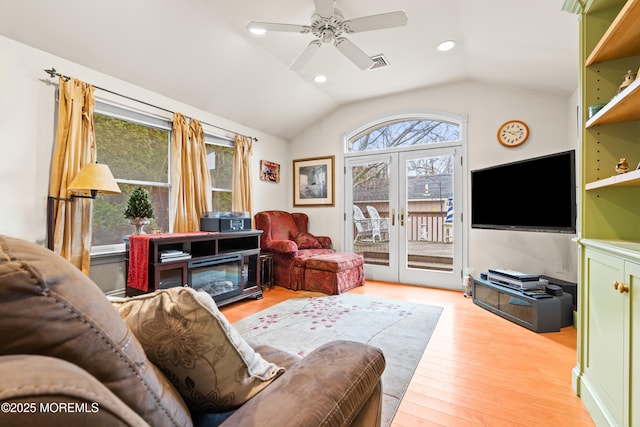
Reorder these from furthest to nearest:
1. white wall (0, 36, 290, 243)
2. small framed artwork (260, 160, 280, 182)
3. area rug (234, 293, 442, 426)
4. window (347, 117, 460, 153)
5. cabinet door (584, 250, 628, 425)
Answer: small framed artwork (260, 160, 280, 182)
window (347, 117, 460, 153)
white wall (0, 36, 290, 243)
area rug (234, 293, 442, 426)
cabinet door (584, 250, 628, 425)

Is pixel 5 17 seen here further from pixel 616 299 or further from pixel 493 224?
pixel 493 224

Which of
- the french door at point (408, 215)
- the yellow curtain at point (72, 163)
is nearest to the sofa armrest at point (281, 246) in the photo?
the french door at point (408, 215)

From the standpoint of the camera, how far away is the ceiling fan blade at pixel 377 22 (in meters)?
2.07

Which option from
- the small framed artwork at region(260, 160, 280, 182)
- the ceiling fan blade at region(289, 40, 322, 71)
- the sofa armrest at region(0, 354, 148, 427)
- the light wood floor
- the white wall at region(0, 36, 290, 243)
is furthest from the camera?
the small framed artwork at region(260, 160, 280, 182)

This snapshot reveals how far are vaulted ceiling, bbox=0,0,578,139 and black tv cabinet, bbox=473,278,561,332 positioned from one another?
7.24 ft

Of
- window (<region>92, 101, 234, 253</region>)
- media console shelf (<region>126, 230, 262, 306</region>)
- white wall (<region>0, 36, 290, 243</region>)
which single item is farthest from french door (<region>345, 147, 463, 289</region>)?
white wall (<region>0, 36, 290, 243</region>)

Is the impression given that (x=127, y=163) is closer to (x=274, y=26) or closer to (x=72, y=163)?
(x=72, y=163)

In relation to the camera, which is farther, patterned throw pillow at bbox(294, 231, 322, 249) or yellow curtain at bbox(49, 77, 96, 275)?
patterned throw pillow at bbox(294, 231, 322, 249)

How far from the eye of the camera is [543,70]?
2.93 m

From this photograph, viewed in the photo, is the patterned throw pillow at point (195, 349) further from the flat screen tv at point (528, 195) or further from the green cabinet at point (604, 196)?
the flat screen tv at point (528, 195)

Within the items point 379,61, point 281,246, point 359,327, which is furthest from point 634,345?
point 281,246

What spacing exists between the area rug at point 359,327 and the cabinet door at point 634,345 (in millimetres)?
999

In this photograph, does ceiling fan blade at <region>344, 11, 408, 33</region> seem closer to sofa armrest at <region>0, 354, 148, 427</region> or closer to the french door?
the french door

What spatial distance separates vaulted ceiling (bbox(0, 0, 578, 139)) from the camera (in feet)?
7.45
